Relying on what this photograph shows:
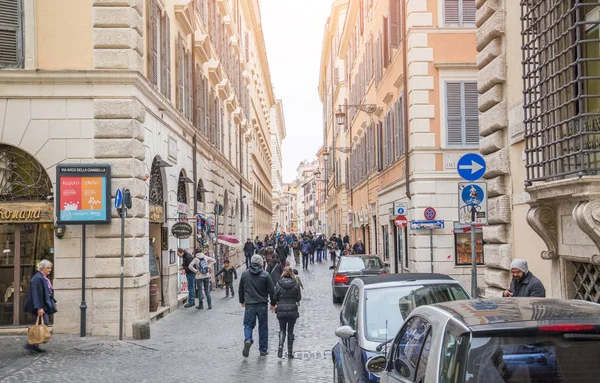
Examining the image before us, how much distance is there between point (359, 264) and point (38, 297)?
1039 centimetres

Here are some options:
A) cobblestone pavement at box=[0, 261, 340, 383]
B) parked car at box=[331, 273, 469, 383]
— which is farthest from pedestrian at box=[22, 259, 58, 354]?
parked car at box=[331, 273, 469, 383]

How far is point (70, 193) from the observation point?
14664 millimetres

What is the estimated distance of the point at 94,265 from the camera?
1490 cm

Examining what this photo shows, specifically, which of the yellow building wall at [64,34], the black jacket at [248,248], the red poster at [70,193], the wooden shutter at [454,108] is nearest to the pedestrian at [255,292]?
the red poster at [70,193]

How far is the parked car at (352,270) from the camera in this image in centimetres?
2056

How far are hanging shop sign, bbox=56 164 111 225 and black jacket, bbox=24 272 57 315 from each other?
1743 mm

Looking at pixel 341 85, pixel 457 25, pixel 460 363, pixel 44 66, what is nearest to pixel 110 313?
pixel 44 66

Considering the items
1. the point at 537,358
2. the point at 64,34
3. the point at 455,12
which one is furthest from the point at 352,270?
the point at 537,358

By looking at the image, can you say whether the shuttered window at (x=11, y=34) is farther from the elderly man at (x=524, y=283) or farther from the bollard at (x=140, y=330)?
the elderly man at (x=524, y=283)

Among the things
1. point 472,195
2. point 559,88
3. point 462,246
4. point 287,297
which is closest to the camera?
point 559,88

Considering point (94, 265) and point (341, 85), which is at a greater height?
point (341, 85)

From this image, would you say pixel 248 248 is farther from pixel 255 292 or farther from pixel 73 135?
pixel 255 292

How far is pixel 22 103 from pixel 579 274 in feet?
38.1

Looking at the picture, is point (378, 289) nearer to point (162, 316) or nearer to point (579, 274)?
point (579, 274)
